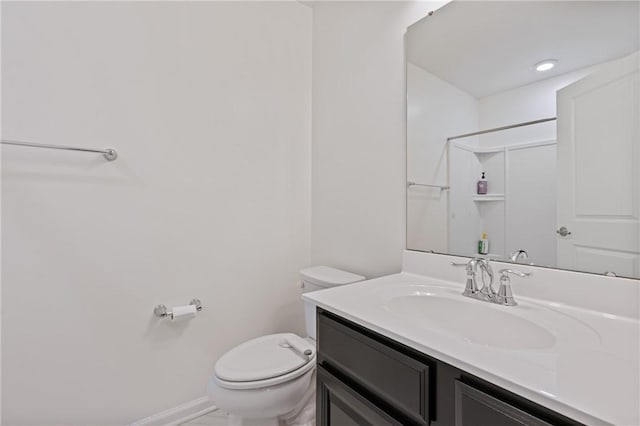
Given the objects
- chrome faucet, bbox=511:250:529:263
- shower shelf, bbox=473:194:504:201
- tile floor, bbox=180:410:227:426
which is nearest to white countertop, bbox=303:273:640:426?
chrome faucet, bbox=511:250:529:263

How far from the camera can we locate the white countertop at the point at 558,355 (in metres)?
0.44

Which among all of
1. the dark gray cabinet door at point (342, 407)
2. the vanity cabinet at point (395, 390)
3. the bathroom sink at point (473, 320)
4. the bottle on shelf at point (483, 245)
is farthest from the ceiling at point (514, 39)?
the dark gray cabinet door at point (342, 407)

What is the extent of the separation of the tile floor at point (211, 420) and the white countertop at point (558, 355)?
A: 1.04 meters

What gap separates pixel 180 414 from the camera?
57.3 inches

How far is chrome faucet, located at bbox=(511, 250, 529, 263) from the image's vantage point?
3.22 ft

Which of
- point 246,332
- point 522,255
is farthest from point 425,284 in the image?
point 246,332

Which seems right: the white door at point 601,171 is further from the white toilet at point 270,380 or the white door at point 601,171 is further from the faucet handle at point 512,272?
the white toilet at point 270,380

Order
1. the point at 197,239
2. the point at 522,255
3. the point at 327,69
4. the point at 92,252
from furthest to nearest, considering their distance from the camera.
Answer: the point at 327,69
the point at 197,239
the point at 92,252
the point at 522,255

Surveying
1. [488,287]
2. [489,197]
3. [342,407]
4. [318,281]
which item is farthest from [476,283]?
[318,281]

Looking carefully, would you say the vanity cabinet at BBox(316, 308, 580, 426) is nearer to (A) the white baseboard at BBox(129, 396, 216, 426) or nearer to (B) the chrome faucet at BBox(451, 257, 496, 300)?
(B) the chrome faucet at BBox(451, 257, 496, 300)

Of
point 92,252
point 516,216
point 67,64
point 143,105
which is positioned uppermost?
point 67,64

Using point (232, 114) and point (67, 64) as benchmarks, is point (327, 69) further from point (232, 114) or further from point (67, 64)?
point (67, 64)

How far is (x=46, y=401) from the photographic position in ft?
3.85

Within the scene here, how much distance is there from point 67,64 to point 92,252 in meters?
0.79
